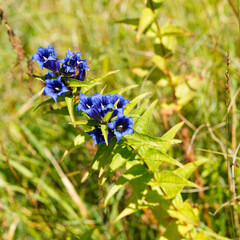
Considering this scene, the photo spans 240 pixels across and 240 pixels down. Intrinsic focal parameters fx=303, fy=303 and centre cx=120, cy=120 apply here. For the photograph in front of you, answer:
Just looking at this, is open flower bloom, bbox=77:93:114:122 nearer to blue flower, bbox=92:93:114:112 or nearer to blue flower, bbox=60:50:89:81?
blue flower, bbox=92:93:114:112

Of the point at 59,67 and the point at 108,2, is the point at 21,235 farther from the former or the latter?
the point at 108,2

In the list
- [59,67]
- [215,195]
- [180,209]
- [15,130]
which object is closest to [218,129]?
[215,195]

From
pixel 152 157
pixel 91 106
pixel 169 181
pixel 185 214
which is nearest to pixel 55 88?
pixel 91 106

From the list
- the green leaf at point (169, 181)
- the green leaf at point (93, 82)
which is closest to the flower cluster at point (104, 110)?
the green leaf at point (93, 82)

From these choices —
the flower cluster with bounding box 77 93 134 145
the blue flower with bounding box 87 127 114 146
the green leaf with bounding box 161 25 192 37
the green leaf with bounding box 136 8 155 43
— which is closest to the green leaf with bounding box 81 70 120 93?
the flower cluster with bounding box 77 93 134 145

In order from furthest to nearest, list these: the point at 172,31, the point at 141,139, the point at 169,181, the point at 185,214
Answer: the point at 172,31
the point at 185,214
the point at 169,181
the point at 141,139

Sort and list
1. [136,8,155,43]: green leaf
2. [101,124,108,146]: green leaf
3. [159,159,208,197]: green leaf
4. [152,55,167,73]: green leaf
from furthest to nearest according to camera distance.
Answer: [152,55,167,73]: green leaf → [136,8,155,43]: green leaf → [159,159,208,197]: green leaf → [101,124,108,146]: green leaf

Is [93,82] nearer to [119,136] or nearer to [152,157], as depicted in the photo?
[119,136]
